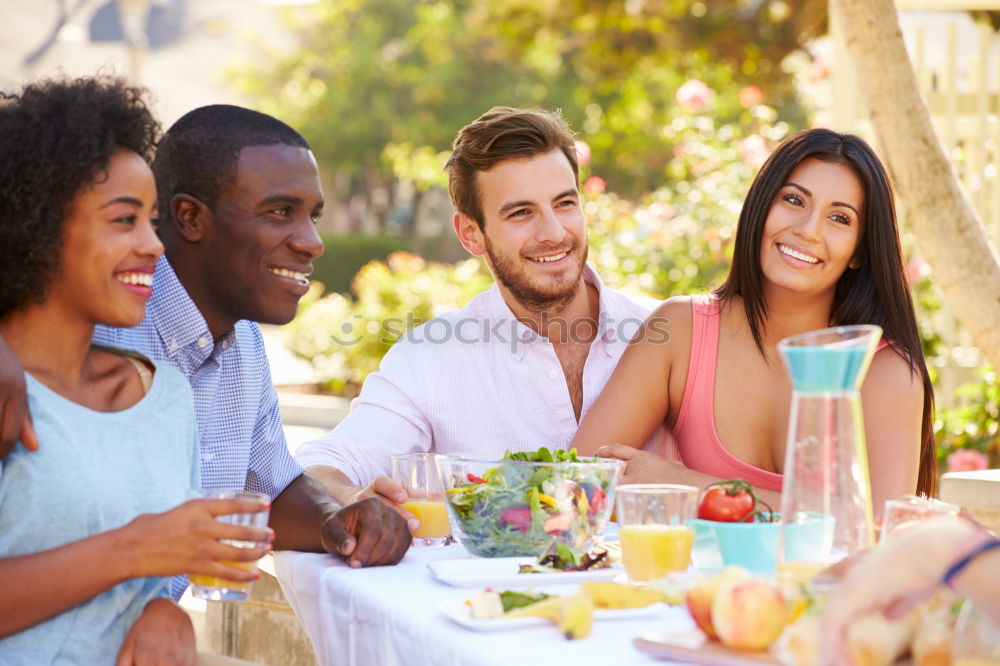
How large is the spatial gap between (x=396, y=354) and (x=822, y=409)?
2.06 meters

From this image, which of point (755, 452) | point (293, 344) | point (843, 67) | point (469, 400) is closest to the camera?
point (755, 452)

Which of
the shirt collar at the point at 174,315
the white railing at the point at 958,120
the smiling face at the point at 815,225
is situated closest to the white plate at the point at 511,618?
the shirt collar at the point at 174,315

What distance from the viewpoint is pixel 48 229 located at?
2.20 m

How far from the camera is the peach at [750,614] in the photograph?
5.38 ft

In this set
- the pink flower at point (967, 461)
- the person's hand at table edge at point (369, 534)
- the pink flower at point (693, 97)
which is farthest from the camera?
the pink flower at point (693, 97)

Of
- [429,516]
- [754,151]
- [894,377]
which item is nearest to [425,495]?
[429,516]

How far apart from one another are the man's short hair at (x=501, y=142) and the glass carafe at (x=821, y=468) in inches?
79.1

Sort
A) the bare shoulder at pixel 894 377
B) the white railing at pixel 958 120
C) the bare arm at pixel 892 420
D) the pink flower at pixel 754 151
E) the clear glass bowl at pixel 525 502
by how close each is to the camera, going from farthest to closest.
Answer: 1. the pink flower at pixel 754 151
2. the white railing at pixel 958 120
3. the bare shoulder at pixel 894 377
4. the bare arm at pixel 892 420
5. the clear glass bowl at pixel 525 502

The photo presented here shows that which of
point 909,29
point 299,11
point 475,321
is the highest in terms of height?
point 299,11

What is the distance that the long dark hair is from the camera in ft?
10.7

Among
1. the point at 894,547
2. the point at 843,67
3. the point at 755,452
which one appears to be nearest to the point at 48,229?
the point at 894,547

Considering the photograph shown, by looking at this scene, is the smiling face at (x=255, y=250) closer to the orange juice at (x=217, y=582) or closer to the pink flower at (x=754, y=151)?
the orange juice at (x=217, y=582)

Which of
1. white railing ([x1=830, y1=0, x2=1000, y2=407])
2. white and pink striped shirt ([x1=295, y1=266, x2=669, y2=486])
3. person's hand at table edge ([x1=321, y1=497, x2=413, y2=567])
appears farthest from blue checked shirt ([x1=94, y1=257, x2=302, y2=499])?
white railing ([x1=830, y1=0, x2=1000, y2=407])

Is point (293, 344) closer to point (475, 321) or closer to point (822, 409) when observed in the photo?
point (475, 321)
